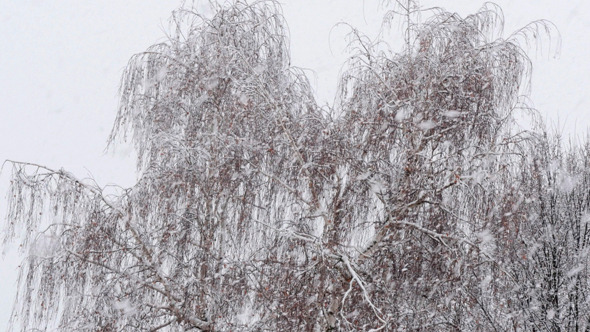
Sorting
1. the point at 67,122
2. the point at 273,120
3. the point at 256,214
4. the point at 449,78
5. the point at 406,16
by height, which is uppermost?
the point at 67,122

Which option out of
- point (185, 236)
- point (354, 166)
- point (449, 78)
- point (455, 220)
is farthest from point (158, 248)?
point (449, 78)

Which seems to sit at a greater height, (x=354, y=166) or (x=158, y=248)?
(x=354, y=166)

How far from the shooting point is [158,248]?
576 cm

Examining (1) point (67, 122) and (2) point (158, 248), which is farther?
(1) point (67, 122)

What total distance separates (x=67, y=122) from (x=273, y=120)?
464ft

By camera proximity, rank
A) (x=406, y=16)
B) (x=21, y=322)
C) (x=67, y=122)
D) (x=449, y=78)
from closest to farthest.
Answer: (x=21, y=322) → (x=449, y=78) → (x=406, y=16) → (x=67, y=122)

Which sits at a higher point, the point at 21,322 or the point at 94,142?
the point at 94,142

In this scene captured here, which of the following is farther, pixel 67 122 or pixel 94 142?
pixel 67 122

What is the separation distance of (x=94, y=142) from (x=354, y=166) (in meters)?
88.5

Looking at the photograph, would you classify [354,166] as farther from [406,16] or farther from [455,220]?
[406,16]

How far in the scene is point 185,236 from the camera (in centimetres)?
Result: 579

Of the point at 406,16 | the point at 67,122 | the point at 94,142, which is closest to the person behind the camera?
the point at 406,16

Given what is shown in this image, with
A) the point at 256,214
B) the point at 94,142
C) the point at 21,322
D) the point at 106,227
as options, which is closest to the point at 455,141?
the point at 256,214

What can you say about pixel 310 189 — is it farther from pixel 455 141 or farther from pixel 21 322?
pixel 21 322
